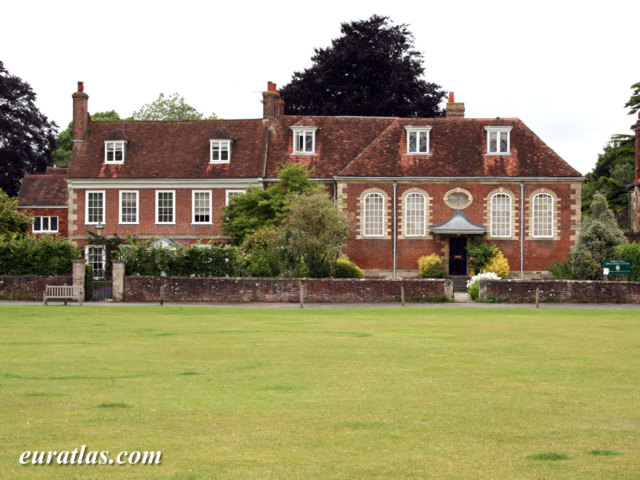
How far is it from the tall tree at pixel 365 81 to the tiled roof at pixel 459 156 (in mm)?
11491

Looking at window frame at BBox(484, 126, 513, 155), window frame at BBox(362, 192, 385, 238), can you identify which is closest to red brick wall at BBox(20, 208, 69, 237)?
window frame at BBox(362, 192, 385, 238)

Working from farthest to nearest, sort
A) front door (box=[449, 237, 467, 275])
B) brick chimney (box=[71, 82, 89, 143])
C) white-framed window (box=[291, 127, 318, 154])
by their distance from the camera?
brick chimney (box=[71, 82, 89, 143]) < white-framed window (box=[291, 127, 318, 154]) < front door (box=[449, 237, 467, 275])

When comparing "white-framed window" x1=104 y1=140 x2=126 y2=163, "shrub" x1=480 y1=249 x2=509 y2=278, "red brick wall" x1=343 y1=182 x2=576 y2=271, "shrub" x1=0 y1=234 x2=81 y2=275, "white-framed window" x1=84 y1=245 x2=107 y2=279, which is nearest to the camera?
"shrub" x1=0 y1=234 x2=81 y2=275

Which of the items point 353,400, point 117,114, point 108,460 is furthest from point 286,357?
point 117,114

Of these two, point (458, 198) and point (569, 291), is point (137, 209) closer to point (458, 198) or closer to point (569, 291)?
point (458, 198)

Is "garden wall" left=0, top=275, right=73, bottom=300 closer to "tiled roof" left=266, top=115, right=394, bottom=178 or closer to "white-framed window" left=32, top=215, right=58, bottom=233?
"tiled roof" left=266, top=115, right=394, bottom=178

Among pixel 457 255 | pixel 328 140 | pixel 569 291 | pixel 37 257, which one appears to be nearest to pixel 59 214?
pixel 328 140

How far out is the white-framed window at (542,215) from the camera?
171 feet

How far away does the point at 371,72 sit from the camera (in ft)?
218

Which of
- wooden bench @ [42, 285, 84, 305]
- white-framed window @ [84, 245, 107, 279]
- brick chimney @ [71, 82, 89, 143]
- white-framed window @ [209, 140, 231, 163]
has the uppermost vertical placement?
brick chimney @ [71, 82, 89, 143]

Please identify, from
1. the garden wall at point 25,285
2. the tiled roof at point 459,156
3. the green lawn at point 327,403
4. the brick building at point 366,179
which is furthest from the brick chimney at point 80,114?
the green lawn at point 327,403

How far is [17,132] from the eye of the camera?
67.6m

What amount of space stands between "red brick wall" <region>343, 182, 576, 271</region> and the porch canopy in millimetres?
377

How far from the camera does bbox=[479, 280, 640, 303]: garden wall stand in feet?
125
